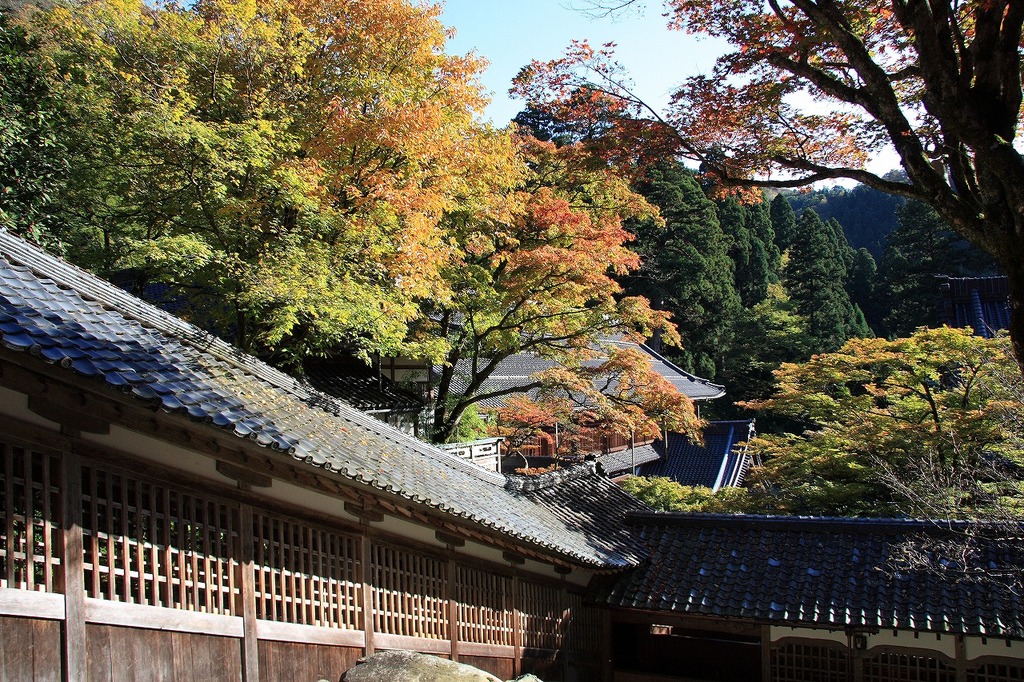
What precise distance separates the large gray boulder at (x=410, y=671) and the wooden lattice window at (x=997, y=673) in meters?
7.25

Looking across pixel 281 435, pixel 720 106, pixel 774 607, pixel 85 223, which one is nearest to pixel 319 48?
pixel 85 223

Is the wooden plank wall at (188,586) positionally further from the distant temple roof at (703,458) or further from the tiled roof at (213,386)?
the distant temple roof at (703,458)

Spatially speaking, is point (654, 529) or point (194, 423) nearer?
point (194, 423)

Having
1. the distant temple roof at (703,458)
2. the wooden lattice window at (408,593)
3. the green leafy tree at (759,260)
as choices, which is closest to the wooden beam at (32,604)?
the wooden lattice window at (408,593)

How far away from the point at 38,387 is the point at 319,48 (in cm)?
1007

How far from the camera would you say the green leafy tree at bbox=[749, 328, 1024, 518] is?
46.8 ft

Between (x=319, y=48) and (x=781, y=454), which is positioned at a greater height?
(x=319, y=48)

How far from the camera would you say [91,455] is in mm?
5289

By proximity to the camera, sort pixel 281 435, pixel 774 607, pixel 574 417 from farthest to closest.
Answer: pixel 574 417, pixel 774 607, pixel 281 435

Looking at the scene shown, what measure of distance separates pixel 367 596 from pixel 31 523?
12.0ft

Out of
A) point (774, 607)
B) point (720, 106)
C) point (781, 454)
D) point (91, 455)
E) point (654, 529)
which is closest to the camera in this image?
point (91, 455)

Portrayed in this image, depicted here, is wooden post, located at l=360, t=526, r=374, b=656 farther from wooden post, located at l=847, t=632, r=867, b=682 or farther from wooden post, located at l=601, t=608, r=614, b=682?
wooden post, located at l=847, t=632, r=867, b=682

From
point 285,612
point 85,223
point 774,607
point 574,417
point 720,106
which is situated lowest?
point 774,607

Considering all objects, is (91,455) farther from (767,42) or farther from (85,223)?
(85,223)
